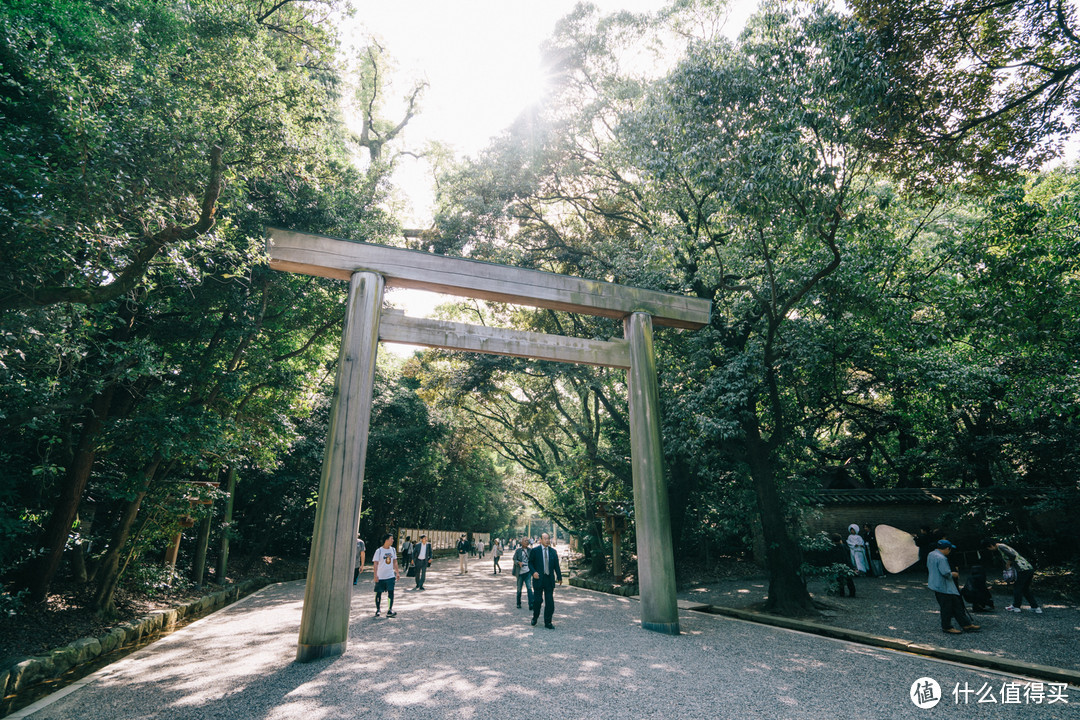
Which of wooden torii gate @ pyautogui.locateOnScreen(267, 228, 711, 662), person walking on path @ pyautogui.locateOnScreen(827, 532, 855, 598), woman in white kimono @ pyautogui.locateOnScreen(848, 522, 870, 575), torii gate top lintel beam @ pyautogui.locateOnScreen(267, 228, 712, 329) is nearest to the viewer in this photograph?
wooden torii gate @ pyautogui.locateOnScreen(267, 228, 711, 662)

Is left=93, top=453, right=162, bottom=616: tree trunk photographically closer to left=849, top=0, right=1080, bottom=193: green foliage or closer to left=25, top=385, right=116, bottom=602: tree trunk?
left=25, top=385, right=116, bottom=602: tree trunk

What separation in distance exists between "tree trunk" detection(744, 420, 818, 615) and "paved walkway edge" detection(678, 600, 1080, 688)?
0.43 metres

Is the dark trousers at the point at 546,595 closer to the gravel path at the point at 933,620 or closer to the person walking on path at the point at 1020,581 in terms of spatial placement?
the gravel path at the point at 933,620

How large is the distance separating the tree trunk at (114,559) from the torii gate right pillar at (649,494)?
310 inches

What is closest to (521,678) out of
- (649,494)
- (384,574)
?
(649,494)

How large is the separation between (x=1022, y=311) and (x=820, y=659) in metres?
7.55

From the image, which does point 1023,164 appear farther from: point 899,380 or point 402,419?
point 402,419

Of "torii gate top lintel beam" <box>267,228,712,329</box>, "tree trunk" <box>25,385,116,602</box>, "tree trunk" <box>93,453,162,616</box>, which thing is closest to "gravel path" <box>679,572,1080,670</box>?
"torii gate top lintel beam" <box>267,228,712,329</box>

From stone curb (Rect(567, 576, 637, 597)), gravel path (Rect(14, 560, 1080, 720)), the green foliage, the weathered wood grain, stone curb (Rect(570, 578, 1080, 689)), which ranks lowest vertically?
stone curb (Rect(567, 576, 637, 597))

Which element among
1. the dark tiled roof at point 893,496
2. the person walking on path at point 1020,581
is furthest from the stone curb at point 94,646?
the dark tiled roof at point 893,496

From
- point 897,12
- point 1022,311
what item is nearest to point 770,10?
point 897,12

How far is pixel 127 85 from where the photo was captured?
17.5 feet

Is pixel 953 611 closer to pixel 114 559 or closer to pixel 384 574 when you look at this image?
pixel 384 574

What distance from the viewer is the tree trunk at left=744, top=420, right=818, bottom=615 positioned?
909 centimetres
